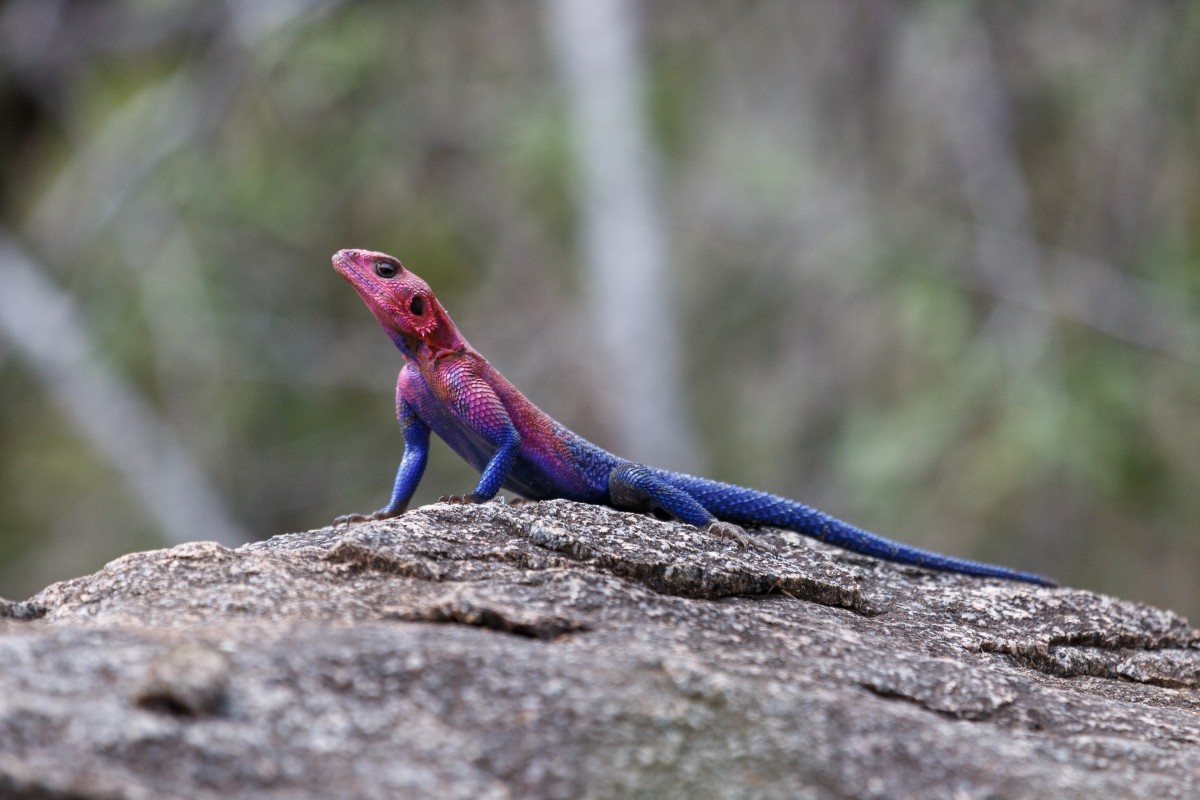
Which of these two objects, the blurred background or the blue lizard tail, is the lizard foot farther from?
the blurred background

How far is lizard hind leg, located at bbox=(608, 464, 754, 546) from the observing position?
11.1 ft

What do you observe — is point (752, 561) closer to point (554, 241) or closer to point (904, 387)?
point (904, 387)

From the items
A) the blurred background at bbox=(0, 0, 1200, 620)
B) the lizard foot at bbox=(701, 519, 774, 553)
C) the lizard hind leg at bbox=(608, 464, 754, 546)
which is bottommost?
the lizard foot at bbox=(701, 519, 774, 553)

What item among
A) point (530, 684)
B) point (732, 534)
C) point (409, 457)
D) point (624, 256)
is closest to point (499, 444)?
point (409, 457)

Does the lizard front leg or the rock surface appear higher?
the lizard front leg

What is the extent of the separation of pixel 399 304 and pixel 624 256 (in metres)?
5.20

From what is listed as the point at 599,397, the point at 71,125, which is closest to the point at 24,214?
the point at 71,125

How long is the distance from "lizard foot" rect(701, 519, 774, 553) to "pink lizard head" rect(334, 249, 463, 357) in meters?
0.88

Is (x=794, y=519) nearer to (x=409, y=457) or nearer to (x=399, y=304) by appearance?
(x=409, y=457)

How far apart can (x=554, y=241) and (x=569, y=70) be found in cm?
207

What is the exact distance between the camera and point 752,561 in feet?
9.70

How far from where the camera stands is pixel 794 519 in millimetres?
3646

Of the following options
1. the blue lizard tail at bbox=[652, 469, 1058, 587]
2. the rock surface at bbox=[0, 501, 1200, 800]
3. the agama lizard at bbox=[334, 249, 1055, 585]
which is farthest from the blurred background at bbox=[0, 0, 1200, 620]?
the rock surface at bbox=[0, 501, 1200, 800]

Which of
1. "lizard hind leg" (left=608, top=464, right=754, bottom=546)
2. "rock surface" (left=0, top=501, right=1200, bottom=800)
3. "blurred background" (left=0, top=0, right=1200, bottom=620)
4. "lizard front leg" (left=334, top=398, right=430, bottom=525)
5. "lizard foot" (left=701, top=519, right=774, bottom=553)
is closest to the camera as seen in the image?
"rock surface" (left=0, top=501, right=1200, bottom=800)
